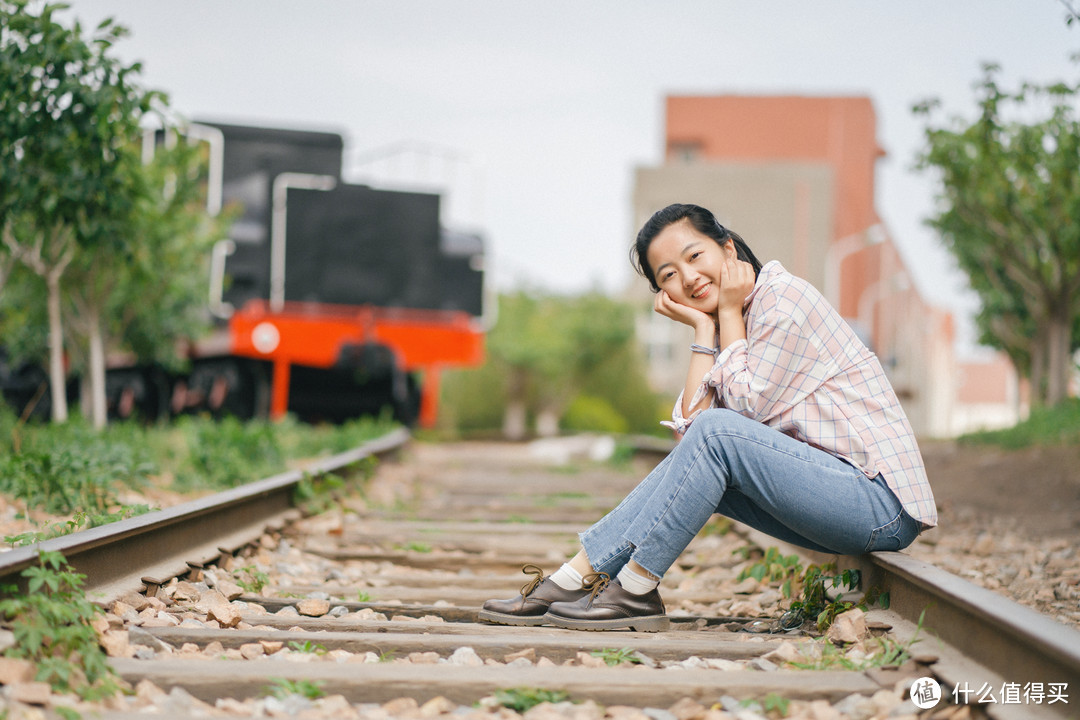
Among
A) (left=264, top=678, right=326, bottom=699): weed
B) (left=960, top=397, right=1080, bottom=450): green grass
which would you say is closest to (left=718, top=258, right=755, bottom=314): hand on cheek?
(left=264, top=678, right=326, bottom=699): weed

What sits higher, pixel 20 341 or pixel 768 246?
pixel 768 246

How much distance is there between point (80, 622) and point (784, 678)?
151 cm

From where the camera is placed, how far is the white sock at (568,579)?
2793 mm

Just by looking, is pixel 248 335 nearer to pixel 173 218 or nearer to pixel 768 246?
pixel 173 218

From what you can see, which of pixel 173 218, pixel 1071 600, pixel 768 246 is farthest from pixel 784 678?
pixel 768 246

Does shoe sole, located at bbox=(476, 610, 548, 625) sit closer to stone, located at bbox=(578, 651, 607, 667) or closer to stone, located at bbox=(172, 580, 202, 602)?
stone, located at bbox=(578, 651, 607, 667)

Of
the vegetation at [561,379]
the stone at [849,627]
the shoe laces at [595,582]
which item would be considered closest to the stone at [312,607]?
the shoe laces at [595,582]

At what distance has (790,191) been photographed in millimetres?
33750

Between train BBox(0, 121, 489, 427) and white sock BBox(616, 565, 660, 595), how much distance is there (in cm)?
735

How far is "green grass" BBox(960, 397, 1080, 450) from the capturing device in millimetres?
8680

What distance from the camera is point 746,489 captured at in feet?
8.65

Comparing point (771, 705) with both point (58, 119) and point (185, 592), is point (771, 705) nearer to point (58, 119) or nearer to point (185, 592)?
point (185, 592)

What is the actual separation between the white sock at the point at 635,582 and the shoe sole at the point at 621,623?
0.07 m

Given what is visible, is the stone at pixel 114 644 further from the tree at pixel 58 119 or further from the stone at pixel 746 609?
the tree at pixel 58 119
